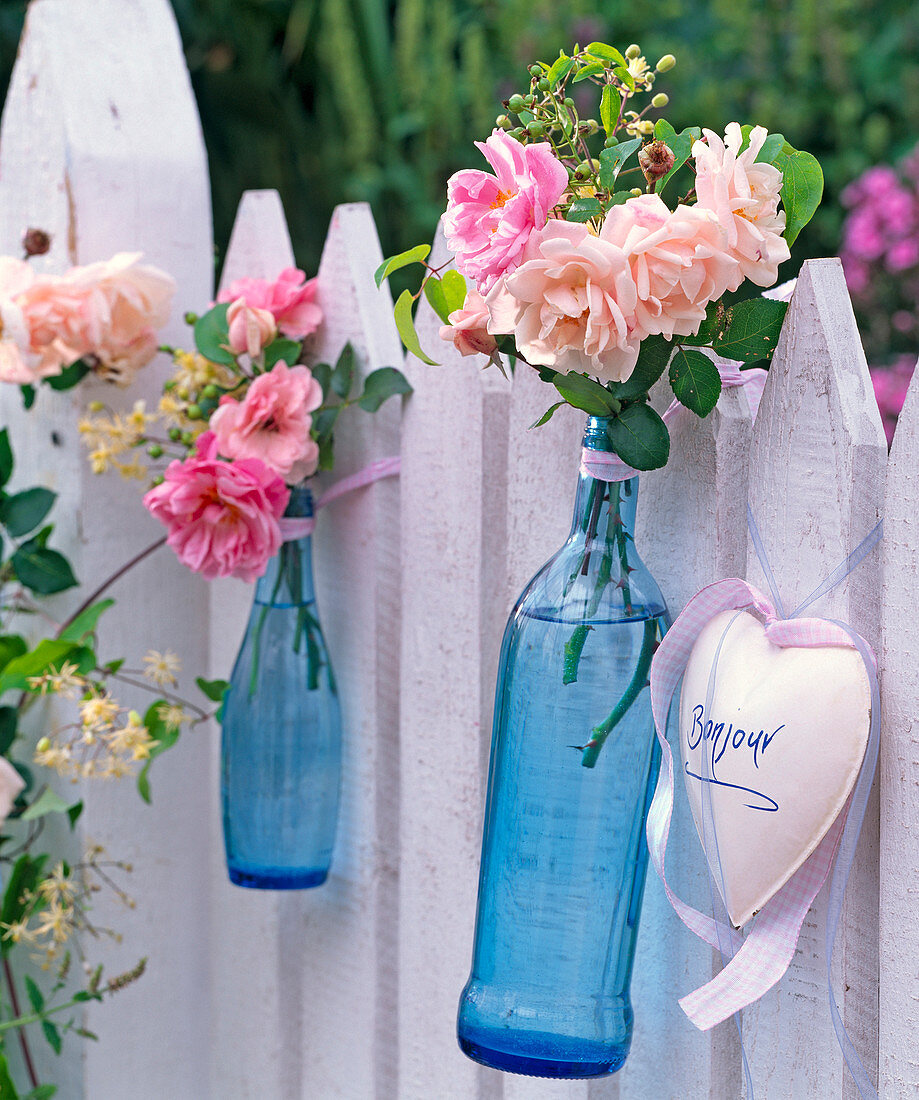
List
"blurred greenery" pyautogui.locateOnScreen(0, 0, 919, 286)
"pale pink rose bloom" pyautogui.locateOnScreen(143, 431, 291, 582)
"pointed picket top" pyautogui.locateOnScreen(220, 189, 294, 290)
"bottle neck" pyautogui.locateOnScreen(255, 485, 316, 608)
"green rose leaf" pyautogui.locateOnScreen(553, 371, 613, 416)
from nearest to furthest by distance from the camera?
"green rose leaf" pyautogui.locateOnScreen(553, 371, 613, 416)
"pale pink rose bloom" pyautogui.locateOnScreen(143, 431, 291, 582)
"bottle neck" pyautogui.locateOnScreen(255, 485, 316, 608)
"pointed picket top" pyautogui.locateOnScreen(220, 189, 294, 290)
"blurred greenery" pyautogui.locateOnScreen(0, 0, 919, 286)

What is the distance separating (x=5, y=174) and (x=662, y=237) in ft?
3.26

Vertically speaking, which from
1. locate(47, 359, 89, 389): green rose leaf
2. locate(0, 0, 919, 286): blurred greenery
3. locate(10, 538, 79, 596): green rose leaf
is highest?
locate(0, 0, 919, 286): blurred greenery

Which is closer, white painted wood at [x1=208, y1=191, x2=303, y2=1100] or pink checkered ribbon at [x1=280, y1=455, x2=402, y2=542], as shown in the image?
pink checkered ribbon at [x1=280, y1=455, x2=402, y2=542]

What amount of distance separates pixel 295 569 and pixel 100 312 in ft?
1.06

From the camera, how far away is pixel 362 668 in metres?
1.14

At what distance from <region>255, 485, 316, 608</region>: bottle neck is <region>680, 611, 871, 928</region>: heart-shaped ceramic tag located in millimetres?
479

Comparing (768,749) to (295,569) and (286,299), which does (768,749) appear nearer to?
(295,569)

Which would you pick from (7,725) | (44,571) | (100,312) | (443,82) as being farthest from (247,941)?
(443,82)

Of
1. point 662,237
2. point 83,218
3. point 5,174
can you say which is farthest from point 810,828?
point 5,174

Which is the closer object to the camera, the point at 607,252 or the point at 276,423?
the point at 607,252

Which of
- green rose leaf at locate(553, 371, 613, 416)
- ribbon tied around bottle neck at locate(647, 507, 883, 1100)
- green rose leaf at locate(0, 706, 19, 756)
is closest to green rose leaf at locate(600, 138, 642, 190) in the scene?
green rose leaf at locate(553, 371, 613, 416)

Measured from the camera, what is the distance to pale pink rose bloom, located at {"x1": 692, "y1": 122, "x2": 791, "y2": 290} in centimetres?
69

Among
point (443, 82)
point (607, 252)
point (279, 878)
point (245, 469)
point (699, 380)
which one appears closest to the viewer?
point (607, 252)

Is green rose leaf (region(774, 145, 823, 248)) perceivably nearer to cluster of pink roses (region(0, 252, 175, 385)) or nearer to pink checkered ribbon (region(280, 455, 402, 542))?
pink checkered ribbon (region(280, 455, 402, 542))
